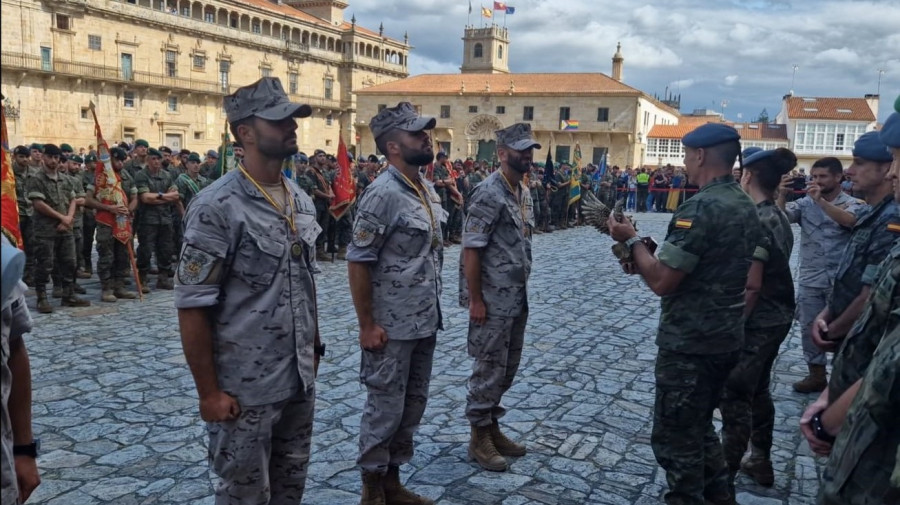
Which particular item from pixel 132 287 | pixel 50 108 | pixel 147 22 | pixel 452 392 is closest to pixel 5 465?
pixel 452 392

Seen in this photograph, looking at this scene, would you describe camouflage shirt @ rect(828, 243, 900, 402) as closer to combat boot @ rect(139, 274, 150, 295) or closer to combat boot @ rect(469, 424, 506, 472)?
combat boot @ rect(469, 424, 506, 472)

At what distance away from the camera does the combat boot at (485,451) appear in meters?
4.15

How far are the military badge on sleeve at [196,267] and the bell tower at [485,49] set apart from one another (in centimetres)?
8467

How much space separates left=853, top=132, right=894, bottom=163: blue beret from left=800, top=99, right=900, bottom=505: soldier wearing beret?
2773mm

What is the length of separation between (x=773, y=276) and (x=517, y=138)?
1.92m

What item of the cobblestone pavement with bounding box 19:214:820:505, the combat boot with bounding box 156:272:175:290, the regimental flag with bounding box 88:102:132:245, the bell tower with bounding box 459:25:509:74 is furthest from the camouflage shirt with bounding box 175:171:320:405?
the bell tower with bounding box 459:25:509:74

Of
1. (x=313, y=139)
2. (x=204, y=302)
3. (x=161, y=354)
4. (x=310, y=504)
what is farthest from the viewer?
(x=313, y=139)

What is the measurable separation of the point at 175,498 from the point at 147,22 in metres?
51.5

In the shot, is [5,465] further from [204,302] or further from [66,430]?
[66,430]

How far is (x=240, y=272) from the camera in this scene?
2633 millimetres

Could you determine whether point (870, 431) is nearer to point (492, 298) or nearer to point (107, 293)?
point (492, 298)

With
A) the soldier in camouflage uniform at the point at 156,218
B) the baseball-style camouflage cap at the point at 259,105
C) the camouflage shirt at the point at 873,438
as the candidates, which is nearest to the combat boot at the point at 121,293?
the soldier in camouflage uniform at the point at 156,218

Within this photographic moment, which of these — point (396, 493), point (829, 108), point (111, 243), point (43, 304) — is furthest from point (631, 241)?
point (829, 108)

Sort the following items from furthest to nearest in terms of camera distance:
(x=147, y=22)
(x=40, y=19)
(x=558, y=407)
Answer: (x=147, y=22)
(x=40, y=19)
(x=558, y=407)
